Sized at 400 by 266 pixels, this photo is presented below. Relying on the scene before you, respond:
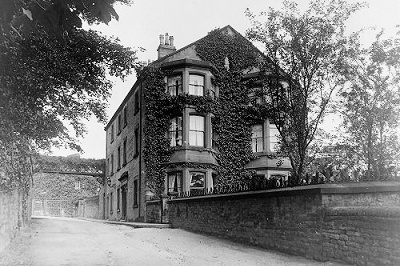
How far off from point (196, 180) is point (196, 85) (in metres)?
5.65

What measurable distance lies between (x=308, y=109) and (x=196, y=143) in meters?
10.3

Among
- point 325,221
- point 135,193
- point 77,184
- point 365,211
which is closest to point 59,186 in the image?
point 77,184

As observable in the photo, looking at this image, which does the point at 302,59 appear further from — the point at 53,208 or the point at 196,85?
the point at 53,208

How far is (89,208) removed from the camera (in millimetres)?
46688

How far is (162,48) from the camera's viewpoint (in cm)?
2902

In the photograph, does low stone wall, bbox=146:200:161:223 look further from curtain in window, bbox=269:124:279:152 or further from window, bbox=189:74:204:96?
curtain in window, bbox=269:124:279:152

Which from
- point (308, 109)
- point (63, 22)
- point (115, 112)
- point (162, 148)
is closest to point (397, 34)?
point (308, 109)

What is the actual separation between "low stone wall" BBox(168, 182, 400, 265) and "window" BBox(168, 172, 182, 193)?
11082mm

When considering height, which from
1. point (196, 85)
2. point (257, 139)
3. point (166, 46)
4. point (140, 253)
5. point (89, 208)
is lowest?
point (89, 208)

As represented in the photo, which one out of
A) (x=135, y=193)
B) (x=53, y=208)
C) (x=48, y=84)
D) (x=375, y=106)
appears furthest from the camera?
(x=53, y=208)

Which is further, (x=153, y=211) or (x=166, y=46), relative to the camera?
(x=166, y=46)

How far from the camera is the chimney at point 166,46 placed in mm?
29000

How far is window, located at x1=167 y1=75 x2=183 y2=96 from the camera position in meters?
25.4

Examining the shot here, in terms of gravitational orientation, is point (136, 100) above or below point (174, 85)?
below
